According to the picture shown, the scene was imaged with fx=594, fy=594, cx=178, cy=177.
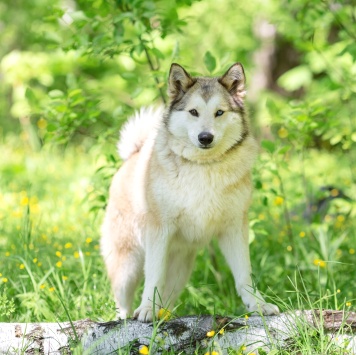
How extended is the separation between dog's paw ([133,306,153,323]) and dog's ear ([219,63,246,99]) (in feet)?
4.36

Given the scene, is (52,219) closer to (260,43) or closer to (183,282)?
(183,282)

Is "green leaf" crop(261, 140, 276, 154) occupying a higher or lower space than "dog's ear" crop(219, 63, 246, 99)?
lower

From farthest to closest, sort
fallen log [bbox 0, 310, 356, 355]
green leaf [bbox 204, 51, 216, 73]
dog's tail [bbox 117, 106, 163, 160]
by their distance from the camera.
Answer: dog's tail [bbox 117, 106, 163, 160] → green leaf [bbox 204, 51, 216, 73] → fallen log [bbox 0, 310, 356, 355]

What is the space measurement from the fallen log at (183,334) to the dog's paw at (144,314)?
0.22 meters

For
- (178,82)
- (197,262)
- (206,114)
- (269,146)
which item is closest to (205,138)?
(206,114)

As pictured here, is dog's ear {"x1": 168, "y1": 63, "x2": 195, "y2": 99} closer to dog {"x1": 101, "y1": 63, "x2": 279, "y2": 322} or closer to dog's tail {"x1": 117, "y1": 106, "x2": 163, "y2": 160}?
dog {"x1": 101, "y1": 63, "x2": 279, "y2": 322}

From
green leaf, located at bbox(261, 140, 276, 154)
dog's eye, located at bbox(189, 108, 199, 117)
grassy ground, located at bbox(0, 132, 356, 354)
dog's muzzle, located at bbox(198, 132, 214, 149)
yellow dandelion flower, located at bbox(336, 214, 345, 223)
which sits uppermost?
dog's eye, located at bbox(189, 108, 199, 117)

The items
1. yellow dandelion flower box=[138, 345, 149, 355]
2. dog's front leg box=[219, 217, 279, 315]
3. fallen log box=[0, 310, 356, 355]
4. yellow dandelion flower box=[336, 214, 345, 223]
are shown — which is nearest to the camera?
yellow dandelion flower box=[138, 345, 149, 355]

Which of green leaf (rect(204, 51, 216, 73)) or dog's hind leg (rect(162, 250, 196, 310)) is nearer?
dog's hind leg (rect(162, 250, 196, 310))

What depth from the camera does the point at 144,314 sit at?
306 centimetres

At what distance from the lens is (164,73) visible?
400cm

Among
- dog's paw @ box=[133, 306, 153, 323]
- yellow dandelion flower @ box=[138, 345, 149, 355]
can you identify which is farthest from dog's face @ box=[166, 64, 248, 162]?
yellow dandelion flower @ box=[138, 345, 149, 355]

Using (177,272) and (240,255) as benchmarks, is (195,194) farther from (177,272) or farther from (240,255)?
(177,272)

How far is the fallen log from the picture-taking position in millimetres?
2664
